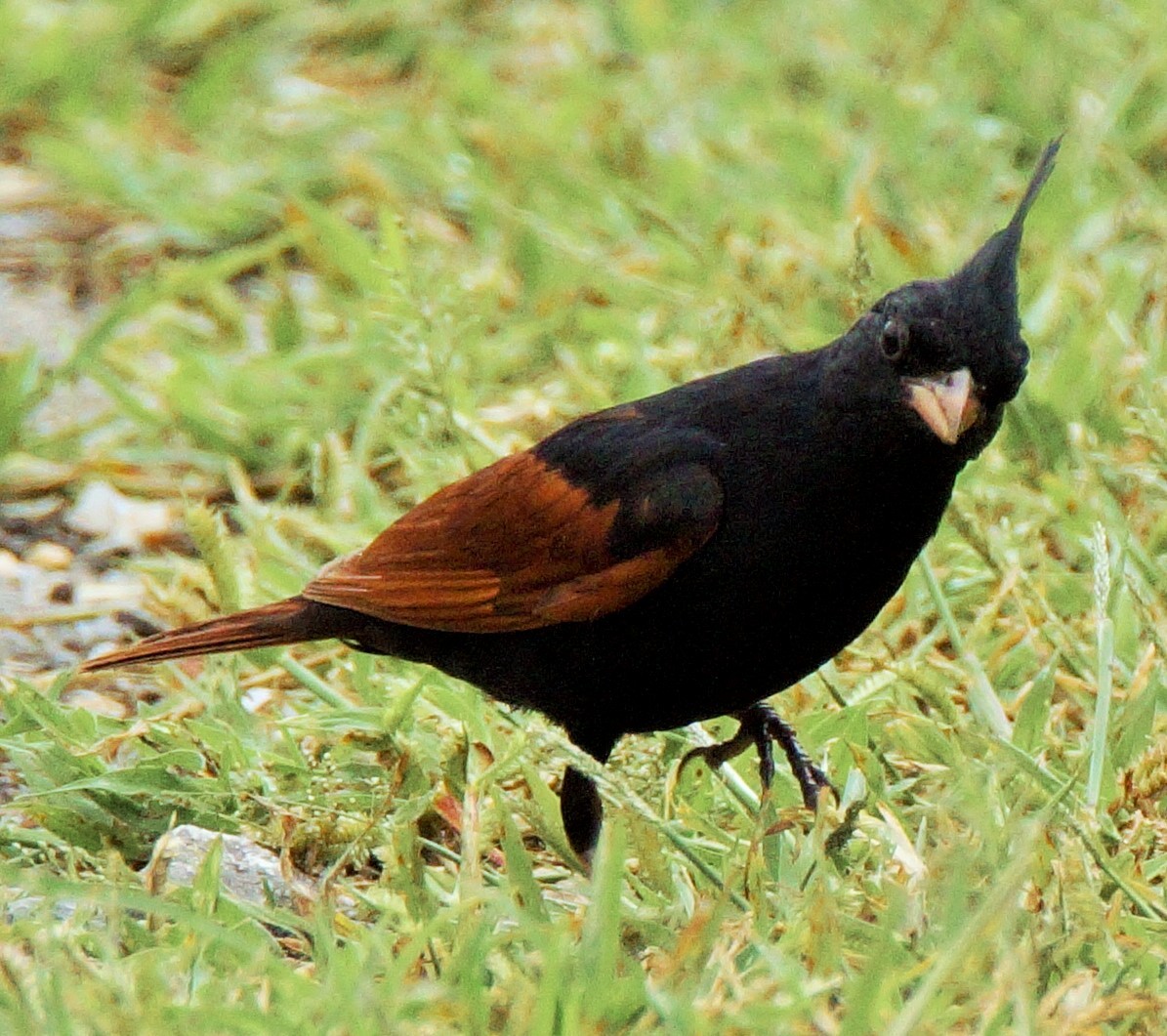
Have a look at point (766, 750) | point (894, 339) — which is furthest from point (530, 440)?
point (894, 339)

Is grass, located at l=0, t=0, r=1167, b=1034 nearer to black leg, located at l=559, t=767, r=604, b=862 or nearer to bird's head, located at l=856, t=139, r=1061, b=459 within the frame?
black leg, located at l=559, t=767, r=604, b=862

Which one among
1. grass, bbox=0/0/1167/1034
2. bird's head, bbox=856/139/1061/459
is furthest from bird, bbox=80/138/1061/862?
grass, bbox=0/0/1167/1034

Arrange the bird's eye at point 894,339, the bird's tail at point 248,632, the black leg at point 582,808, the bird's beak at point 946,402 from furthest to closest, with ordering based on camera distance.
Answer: the bird's tail at point 248,632 → the black leg at point 582,808 → the bird's eye at point 894,339 → the bird's beak at point 946,402

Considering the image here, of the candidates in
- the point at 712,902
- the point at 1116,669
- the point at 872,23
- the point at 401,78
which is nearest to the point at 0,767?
the point at 712,902

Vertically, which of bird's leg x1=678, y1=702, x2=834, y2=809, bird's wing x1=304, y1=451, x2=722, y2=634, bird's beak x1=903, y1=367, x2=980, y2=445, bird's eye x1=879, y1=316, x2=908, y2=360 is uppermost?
bird's eye x1=879, y1=316, x2=908, y2=360

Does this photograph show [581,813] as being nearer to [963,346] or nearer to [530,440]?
[963,346]

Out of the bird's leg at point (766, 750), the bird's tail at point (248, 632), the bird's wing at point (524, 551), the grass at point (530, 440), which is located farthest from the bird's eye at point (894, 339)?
the bird's tail at point (248, 632)

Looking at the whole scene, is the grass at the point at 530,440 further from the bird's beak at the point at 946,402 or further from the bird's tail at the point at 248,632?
the bird's beak at the point at 946,402

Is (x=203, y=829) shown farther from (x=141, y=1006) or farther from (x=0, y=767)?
(x=141, y=1006)
